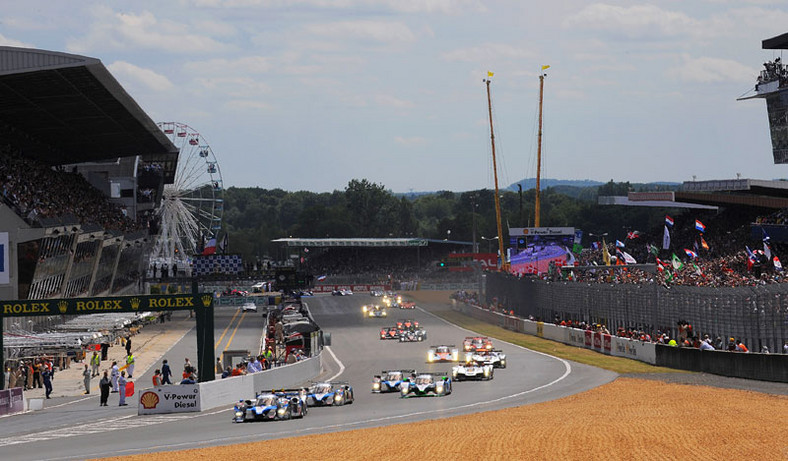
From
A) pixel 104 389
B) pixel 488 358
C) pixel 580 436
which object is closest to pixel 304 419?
pixel 104 389

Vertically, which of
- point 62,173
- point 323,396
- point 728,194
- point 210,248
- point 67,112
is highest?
point 67,112

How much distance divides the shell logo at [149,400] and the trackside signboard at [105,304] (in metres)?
3.88

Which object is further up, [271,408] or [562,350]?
[271,408]

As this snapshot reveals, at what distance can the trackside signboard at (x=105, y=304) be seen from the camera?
3588cm

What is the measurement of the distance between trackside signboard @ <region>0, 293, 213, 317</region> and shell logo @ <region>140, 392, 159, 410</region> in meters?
3.88

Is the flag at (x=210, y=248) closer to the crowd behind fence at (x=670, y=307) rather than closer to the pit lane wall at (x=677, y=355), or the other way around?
the crowd behind fence at (x=670, y=307)

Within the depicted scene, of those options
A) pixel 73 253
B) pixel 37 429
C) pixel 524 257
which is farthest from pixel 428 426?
pixel 524 257

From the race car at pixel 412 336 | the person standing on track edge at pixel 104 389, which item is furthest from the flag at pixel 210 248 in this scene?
the person standing on track edge at pixel 104 389

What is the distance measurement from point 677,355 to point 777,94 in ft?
100

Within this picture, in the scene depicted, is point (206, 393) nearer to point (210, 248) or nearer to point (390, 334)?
point (390, 334)

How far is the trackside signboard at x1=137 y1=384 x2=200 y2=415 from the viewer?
33312 millimetres

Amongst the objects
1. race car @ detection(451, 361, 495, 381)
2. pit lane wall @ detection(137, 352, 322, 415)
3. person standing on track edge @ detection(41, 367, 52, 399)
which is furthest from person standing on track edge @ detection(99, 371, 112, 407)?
race car @ detection(451, 361, 495, 381)

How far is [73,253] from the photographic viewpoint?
209 ft

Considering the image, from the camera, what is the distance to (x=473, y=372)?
41.9m
